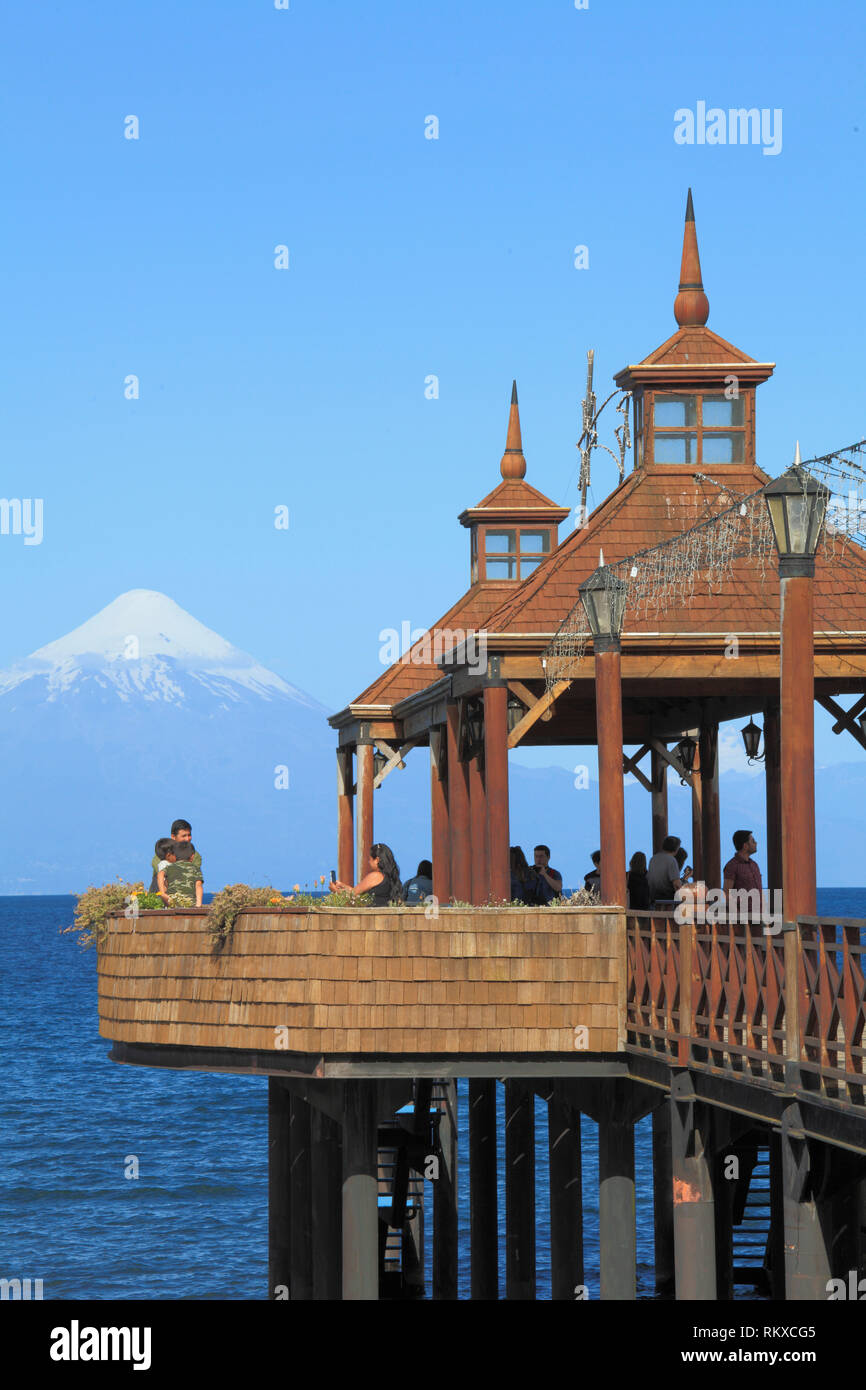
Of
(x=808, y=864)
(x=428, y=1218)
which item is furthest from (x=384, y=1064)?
(x=428, y=1218)

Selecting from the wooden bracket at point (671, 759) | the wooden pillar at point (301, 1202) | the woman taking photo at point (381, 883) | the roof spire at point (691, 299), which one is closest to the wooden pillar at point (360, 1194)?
the woman taking photo at point (381, 883)

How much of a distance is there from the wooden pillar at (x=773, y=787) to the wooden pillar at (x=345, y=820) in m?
7.06

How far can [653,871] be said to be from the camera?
62.0 feet

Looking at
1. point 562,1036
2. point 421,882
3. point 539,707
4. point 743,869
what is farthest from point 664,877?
point 562,1036

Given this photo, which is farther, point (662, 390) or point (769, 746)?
point (769, 746)

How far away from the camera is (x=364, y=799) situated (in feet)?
88.5

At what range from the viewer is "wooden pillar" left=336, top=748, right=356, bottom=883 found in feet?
→ 100.0

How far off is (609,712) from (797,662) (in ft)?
13.9

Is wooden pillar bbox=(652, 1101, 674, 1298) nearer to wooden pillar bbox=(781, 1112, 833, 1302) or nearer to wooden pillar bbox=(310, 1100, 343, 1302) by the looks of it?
wooden pillar bbox=(310, 1100, 343, 1302)

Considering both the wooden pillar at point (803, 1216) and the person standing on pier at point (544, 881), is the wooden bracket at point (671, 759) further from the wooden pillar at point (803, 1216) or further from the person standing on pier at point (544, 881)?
the wooden pillar at point (803, 1216)

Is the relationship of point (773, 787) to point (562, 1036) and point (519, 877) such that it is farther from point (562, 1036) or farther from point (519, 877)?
point (562, 1036)
